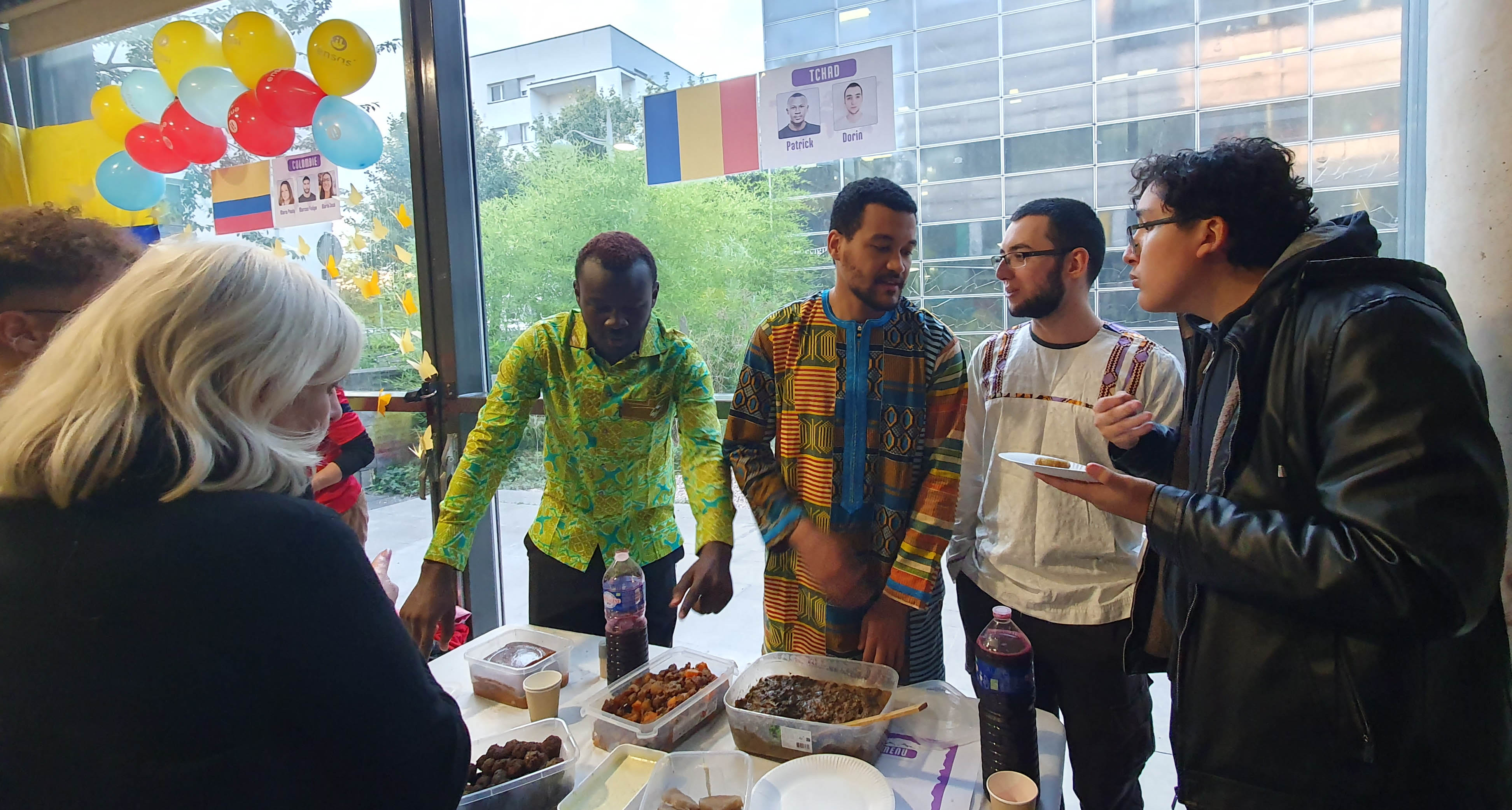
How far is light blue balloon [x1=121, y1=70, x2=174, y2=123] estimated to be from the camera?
10.5ft

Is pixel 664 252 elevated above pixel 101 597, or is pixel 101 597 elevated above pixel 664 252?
pixel 664 252

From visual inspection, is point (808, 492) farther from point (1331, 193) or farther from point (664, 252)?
point (1331, 193)

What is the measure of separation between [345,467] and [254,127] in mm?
1543

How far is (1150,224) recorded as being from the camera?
4.70 ft

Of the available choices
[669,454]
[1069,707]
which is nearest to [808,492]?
[669,454]

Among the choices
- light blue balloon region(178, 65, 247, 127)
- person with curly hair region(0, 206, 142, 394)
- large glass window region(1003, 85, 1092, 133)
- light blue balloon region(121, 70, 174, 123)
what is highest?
light blue balloon region(121, 70, 174, 123)

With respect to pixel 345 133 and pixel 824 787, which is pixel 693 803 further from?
pixel 345 133

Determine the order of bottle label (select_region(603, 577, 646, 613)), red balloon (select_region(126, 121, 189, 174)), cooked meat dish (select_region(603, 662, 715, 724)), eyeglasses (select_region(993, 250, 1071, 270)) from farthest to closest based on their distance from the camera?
red balloon (select_region(126, 121, 189, 174)) < eyeglasses (select_region(993, 250, 1071, 270)) < bottle label (select_region(603, 577, 646, 613)) < cooked meat dish (select_region(603, 662, 715, 724))

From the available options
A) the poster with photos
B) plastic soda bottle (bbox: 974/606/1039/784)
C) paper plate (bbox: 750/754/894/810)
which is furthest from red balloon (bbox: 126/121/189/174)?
plastic soda bottle (bbox: 974/606/1039/784)

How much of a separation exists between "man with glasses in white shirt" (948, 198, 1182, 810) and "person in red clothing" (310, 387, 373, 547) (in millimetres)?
1917

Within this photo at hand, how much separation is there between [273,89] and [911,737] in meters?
3.14

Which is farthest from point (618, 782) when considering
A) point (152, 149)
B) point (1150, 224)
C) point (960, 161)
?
point (152, 149)

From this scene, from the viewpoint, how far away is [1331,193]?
6.23 feet

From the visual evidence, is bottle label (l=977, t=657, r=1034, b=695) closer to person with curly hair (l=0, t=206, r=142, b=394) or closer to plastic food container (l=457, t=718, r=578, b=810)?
→ plastic food container (l=457, t=718, r=578, b=810)
